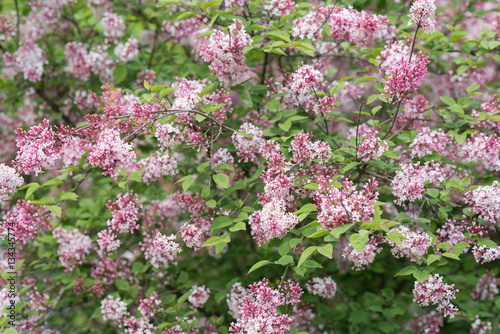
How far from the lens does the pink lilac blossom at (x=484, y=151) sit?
138 inches

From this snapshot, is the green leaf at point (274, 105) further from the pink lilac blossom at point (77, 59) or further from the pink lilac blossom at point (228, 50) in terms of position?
the pink lilac blossom at point (77, 59)

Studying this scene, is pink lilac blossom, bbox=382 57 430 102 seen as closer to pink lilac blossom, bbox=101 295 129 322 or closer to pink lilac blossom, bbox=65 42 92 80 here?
pink lilac blossom, bbox=101 295 129 322

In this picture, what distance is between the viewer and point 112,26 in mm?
5012

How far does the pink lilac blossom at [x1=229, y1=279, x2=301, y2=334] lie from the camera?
2.79m

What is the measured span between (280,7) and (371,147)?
5.08 feet

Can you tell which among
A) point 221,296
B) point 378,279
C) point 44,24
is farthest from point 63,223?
point 378,279

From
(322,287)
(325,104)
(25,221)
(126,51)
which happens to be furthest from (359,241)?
(126,51)

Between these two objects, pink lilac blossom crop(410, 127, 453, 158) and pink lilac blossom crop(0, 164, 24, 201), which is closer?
pink lilac blossom crop(0, 164, 24, 201)

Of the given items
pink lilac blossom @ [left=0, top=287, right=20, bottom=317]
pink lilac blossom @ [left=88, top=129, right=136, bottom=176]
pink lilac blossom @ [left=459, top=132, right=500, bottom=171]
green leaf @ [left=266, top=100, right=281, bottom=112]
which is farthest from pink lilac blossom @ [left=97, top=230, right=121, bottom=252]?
pink lilac blossom @ [left=459, top=132, right=500, bottom=171]

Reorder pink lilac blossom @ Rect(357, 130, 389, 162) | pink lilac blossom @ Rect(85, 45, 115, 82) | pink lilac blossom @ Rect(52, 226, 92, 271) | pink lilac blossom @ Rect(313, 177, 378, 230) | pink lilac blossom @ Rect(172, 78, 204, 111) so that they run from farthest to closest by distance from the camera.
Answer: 1. pink lilac blossom @ Rect(85, 45, 115, 82)
2. pink lilac blossom @ Rect(52, 226, 92, 271)
3. pink lilac blossom @ Rect(172, 78, 204, 111)
4. pink lilac blossom @ Rect(357, 130, 389, 162)
5. pink lilac blossom @ Rect(313, 177, 378, 230)

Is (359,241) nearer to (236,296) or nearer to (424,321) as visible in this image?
(236,296)

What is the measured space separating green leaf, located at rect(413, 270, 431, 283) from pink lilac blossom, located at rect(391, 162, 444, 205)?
1.83 feet

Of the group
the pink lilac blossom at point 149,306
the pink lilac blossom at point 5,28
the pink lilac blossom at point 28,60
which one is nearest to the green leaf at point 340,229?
the pink lilac blossom at point 149,306

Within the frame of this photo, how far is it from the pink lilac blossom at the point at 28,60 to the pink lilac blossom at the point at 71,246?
A: 1.91m
